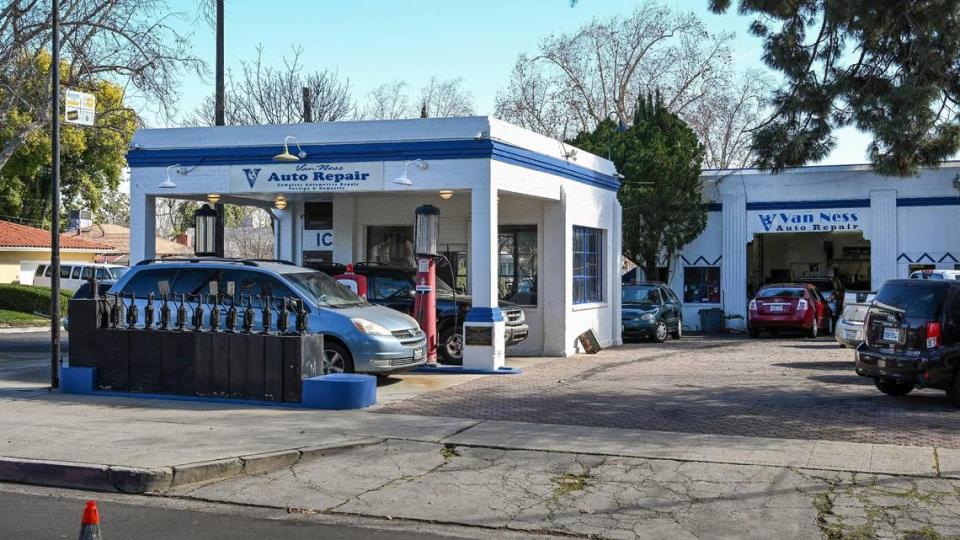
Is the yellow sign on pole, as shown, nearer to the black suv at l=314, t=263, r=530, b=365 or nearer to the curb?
the black suv at l=314, t=263, r=530, b=365

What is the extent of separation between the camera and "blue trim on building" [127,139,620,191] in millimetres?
16969

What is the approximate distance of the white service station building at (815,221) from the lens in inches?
1180

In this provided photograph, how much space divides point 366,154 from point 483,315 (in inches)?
138

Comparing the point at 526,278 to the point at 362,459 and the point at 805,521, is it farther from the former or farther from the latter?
the point at 805,521

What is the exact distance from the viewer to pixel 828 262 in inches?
1455

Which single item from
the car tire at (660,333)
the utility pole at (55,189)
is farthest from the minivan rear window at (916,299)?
the car tire at (660,333)

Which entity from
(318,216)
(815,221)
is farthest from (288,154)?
(815,221)

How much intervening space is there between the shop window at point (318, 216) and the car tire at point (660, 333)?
8.70 meters


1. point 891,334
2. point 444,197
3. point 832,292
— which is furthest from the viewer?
point 832,292

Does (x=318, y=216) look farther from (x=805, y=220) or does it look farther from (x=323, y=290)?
(x=805, y=220)

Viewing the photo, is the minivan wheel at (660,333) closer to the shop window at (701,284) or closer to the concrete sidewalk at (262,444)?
the shop window at (701,284)

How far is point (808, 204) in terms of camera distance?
3138cm

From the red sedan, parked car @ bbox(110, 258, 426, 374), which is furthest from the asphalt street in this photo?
the red sedan

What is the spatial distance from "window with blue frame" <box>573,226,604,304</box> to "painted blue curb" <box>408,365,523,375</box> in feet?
14.6
